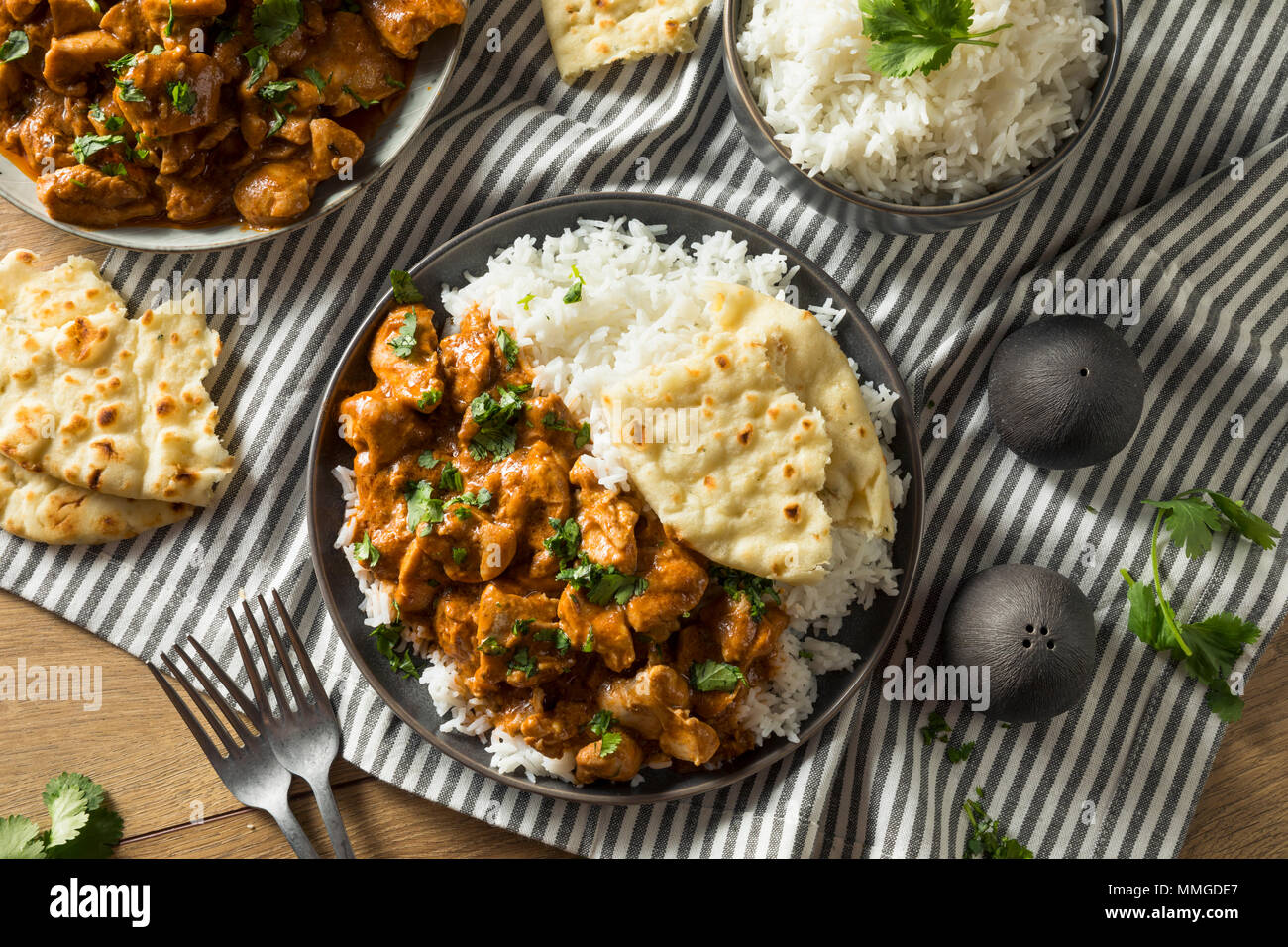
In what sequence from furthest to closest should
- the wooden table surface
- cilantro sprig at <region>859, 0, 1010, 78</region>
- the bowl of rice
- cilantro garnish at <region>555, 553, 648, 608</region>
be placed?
1. the wooden table surface
2. the bowl of rice
3. cilantro garnish at <region>555, 553, 648, 608</region>
4. cilantro sprig at <region>859, 0, 1010, 78</region>

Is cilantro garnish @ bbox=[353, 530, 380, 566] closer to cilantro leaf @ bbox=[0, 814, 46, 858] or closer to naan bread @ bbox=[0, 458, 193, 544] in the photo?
naan bread @ bbox=[0, 458, 193, 544]

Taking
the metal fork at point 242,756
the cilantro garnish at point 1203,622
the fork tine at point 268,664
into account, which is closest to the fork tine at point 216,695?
the metal fork at point 242,756

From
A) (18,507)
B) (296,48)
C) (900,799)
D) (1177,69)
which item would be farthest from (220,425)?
(1177,69)

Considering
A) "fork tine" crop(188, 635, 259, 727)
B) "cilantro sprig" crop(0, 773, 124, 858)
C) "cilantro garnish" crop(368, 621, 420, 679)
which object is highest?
"cilantro garnish" crop(368, 621, 420, 679)

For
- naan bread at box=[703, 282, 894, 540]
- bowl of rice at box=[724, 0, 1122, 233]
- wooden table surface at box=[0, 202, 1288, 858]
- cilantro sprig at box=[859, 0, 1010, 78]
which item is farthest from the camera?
wooden table surface at box=[0, 202, 1288, 858]

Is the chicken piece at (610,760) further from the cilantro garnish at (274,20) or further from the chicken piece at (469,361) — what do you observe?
the cilantro garnish at (274,20)

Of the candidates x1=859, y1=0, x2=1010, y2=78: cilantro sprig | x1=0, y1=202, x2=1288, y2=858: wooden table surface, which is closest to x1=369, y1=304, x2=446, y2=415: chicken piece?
x1=0, y1=202, x2=1288, y2=858: wooden table surface

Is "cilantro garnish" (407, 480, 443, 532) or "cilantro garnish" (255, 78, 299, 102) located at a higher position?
"cilantro garnish" (255, 78, 299, 102)
